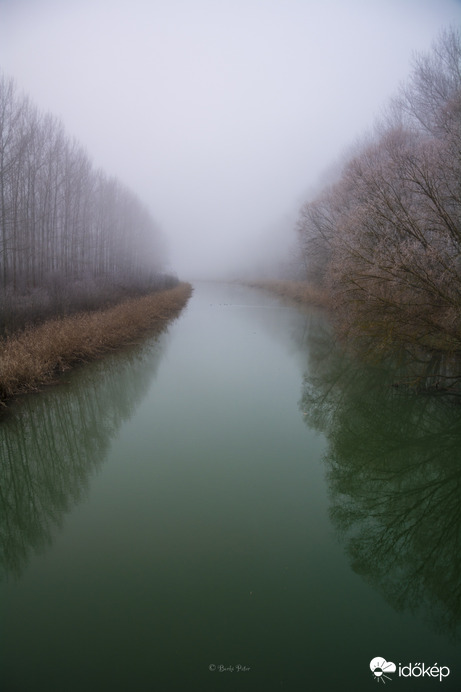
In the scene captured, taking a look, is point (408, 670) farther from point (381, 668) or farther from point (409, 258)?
point (409, 258)

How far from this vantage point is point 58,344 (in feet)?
27.1

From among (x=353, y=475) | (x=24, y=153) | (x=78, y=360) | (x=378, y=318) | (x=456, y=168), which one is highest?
(x=24, y=153)

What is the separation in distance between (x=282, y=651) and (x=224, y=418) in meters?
3.79

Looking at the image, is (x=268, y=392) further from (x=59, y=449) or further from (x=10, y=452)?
(x=10, y=452)

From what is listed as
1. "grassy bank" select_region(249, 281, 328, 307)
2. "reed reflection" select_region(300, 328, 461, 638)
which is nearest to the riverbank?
"grassy bank" select_region(249, 281, 328, 307)

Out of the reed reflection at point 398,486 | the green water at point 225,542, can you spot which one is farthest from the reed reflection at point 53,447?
the reed reflection at point 398,486

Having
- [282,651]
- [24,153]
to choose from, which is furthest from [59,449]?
[24,153]

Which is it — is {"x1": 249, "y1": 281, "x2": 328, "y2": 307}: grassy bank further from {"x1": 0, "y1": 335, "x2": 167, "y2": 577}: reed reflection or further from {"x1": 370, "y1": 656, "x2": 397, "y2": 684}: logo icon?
{"x1": 370, "y1": 656, "x2": 397, "y2": 684}: logo icon

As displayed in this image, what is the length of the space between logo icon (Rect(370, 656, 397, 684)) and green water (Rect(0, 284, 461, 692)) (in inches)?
1.8

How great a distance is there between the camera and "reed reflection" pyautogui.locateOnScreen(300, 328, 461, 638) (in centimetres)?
294

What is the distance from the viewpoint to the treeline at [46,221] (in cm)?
1383

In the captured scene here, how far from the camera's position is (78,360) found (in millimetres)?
8789

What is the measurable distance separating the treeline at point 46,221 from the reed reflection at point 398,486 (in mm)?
8942

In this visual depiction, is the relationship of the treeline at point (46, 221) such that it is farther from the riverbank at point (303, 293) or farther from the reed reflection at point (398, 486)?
the riverbank at point (303, 293)
